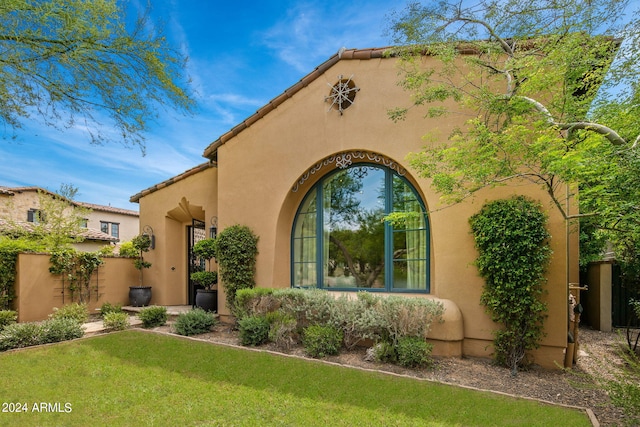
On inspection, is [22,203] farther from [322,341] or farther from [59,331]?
[322,341]

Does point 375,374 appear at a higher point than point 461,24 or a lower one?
lower

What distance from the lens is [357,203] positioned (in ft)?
28.3

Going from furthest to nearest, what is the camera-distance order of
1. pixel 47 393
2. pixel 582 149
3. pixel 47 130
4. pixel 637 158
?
pixel 47 130
pixel 47 393
pixel 582 149
pixel 637 158

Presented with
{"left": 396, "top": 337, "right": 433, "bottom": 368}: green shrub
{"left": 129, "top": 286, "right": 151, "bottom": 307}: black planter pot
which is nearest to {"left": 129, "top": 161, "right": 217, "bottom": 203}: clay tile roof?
{"left": 129, "top": 286, "right": 151, "bottom": 307}: black planter pot

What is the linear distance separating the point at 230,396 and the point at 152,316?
214 inches

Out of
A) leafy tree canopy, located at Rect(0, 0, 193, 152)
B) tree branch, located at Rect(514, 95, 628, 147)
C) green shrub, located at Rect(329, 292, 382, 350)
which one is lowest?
green shrub, located at Rect(329, 292, 382, 350)

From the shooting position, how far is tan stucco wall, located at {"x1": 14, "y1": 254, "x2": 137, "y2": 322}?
1001cm

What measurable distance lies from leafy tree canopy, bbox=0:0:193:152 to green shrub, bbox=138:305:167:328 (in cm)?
502

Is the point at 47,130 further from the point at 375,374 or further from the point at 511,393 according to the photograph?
the point at 511,393

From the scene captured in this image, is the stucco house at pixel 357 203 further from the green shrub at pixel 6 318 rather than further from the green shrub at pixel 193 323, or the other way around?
the green shrub at pixel 6 318

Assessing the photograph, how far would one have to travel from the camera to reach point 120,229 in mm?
30844

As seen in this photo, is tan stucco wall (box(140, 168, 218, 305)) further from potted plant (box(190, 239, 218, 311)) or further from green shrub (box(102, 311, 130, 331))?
green shrub (box(102, 311, 130, 331))

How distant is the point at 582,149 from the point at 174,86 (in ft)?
21.0

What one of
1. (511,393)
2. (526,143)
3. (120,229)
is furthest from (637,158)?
(120,229)
